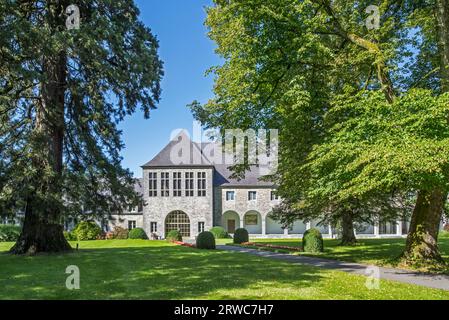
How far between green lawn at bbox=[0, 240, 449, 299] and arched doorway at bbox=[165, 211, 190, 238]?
104ft

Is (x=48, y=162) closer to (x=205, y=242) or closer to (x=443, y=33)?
(x=205, y=242)

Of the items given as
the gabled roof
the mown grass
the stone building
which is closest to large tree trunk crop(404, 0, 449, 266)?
the mown grass

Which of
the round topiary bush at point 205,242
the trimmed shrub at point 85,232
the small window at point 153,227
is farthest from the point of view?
the small window at point 153,227

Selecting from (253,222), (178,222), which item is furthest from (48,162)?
(253,222)

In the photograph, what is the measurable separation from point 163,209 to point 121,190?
28.1 meters

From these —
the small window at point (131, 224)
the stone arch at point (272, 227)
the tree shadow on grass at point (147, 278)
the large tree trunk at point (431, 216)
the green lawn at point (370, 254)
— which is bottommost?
the stone arch at point (272, 227)

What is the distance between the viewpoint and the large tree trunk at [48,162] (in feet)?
53.1

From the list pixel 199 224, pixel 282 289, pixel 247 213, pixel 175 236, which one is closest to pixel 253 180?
pixel 247 213

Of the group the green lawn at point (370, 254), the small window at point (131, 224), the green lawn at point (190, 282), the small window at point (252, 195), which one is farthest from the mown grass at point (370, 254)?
the small window at point (131, 224)

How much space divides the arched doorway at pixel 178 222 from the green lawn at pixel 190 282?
31.9 meters

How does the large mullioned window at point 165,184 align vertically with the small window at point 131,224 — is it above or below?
above

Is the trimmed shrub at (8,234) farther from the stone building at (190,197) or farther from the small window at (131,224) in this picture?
the small window at (131,224)

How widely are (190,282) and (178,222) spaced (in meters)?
36.7

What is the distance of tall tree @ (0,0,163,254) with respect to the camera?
50.7 feet
